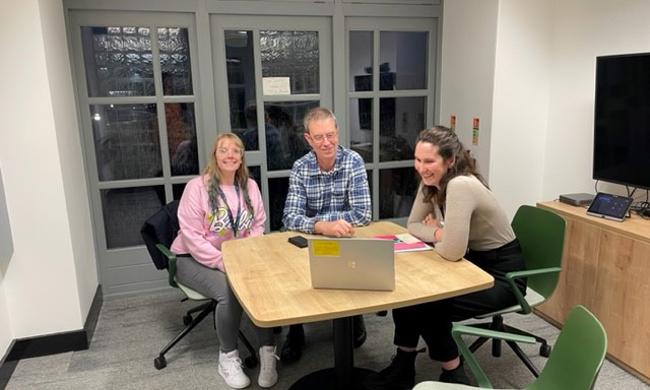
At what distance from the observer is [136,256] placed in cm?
347

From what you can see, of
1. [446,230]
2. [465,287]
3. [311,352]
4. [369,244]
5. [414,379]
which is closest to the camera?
[369,244]

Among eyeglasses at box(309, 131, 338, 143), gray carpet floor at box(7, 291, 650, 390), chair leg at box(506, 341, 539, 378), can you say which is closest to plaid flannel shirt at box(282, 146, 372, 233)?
eyeglasses at box(309, 131, 338, 143)

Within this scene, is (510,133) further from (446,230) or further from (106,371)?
(106,371)

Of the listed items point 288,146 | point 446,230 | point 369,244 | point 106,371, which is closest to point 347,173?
point 446,230

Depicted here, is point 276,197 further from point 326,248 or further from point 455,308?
point 326,248

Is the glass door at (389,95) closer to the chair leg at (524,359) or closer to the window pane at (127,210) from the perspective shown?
the window pane at (127,210)

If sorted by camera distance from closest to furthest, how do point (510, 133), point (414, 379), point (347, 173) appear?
1. point (414, 379)
2. point (347, 173)
3. point (510, 133)

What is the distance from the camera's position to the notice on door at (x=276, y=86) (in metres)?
3.43

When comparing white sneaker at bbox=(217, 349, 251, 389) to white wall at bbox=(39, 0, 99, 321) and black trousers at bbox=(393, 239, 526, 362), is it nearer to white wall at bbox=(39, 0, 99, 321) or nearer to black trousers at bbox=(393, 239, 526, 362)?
black trousers at bbox=(393, 239, 526, 362)

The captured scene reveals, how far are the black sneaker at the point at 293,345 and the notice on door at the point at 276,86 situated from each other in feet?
5.49

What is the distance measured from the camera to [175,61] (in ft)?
10.7

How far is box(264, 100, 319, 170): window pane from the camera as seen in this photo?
11.6 feet

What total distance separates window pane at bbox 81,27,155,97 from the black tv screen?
2.79 metres

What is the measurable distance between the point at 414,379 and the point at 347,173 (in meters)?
1.07
